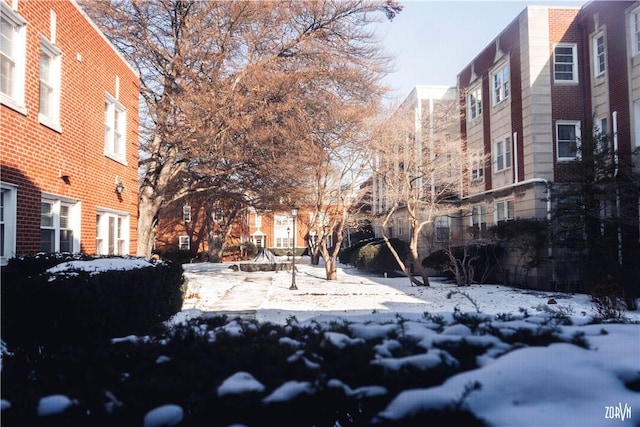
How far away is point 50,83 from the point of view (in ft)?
30.7

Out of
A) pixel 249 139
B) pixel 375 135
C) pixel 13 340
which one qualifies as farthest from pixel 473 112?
pixel 13 340

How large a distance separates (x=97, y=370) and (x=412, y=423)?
1401 millimetres

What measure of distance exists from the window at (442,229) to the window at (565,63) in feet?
28.9

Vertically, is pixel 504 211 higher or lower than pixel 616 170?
lower

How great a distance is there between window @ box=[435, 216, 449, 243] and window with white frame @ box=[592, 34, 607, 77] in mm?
9617

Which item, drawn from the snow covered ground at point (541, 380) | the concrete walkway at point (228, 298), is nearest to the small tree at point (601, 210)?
the concrete walkway at point (228, 298)

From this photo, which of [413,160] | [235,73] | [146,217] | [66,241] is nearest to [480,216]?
[413,160]

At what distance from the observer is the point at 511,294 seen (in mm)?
14227

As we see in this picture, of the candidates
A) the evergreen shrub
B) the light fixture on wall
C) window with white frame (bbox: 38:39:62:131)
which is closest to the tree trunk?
the light fixture on wall

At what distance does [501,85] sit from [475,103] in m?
2.68

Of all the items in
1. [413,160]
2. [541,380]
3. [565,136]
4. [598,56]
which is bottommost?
[541,380]

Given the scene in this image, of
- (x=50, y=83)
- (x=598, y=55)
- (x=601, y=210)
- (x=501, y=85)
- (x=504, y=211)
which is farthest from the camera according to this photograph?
(x=501, y=85)

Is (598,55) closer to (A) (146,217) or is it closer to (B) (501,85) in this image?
(B) (501,85)

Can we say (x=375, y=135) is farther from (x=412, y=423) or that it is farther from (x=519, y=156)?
(x=412, y=423)
